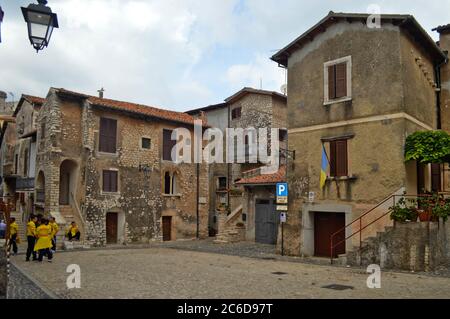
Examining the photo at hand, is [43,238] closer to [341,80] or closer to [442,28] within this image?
[341,80]

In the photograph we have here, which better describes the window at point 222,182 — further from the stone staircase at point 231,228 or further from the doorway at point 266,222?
the doorway at point 266,222

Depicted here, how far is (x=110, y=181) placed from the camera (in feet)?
79.8

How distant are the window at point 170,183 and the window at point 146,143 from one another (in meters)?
2.23

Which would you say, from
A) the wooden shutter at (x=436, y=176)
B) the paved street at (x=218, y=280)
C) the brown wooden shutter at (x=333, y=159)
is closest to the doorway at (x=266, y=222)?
the paved street at (x=218, y=280)

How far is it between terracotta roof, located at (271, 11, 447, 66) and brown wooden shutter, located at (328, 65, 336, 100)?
1.76m

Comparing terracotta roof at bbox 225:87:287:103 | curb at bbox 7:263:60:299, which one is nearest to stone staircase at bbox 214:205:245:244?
terracotta roof at bbox 225:87:287:103

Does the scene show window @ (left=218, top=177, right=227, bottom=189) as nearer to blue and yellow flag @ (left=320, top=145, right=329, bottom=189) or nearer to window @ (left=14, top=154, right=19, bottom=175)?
window @ (left=14, top=154, right=19, bottom=175)

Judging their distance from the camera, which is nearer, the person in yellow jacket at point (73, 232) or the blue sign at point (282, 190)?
the blue sign at point (282, 190)

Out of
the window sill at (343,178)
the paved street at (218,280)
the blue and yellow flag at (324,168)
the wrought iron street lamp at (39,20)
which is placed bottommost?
the paved street at (218,280)

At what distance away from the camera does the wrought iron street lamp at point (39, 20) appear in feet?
21.7

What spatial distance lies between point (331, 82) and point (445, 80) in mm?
5447

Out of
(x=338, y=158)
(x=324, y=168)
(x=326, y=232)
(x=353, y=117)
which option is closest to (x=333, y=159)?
(x=338, y=158)

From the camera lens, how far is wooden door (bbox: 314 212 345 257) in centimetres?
1652

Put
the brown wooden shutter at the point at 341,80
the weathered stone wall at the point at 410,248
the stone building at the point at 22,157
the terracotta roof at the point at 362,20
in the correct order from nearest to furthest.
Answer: the weathered stone wall at the point at 410,248 → the terracotta roof at the point at 362,20 → the brown wooden shutter at the point at 341,80 → the stone building at the point at 22,157
